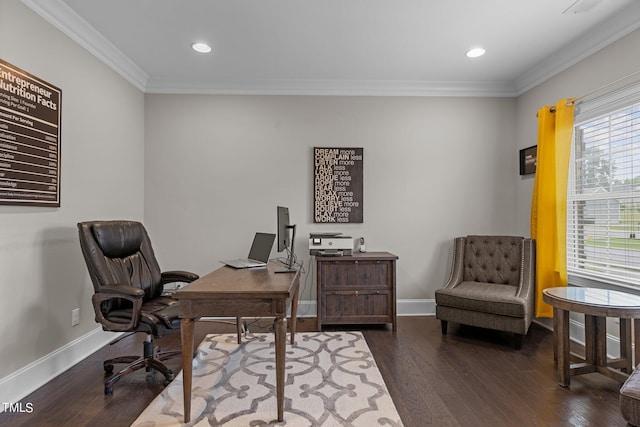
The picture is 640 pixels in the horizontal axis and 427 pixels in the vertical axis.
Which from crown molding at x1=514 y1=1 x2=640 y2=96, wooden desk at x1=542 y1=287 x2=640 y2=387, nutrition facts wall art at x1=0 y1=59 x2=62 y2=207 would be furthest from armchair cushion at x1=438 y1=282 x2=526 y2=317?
nutrition facts wall art at x1=0 y1=59 x2=62 y2=207

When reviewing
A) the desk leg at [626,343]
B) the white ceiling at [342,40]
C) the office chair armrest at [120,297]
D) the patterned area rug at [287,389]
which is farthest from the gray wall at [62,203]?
the desk leg at [626,343]

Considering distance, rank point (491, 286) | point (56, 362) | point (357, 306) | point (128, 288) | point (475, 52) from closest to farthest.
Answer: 1. point (128, 288)
2. point (56, 362)
3. point (475, 52)
4. point (491, 286)
5. point (357, 306)

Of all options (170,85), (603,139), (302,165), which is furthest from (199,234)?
(603,139)

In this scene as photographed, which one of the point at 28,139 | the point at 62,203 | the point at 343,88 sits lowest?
the point at 62,203

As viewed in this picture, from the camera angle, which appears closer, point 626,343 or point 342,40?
point 626,343

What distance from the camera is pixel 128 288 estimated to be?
2.18 m

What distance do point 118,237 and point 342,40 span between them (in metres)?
2.39

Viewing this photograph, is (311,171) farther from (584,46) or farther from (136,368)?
(584,46)

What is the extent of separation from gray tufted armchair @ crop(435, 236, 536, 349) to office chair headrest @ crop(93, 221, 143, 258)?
107 inches

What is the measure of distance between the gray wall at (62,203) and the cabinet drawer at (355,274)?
6.81 ft

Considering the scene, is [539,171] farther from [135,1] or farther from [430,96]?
[135,1]

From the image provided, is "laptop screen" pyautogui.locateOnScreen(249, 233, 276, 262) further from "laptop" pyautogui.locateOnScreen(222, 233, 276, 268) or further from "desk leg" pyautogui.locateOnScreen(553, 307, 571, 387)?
"desk leg" pyautogui.locateOnScreen(553, 307, 571, 387)

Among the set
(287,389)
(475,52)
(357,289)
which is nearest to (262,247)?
(287,389)

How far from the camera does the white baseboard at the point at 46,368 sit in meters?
2.09
